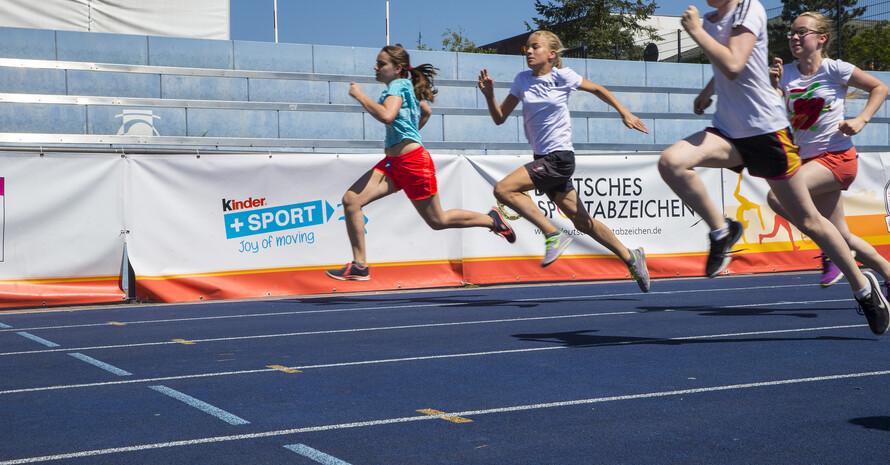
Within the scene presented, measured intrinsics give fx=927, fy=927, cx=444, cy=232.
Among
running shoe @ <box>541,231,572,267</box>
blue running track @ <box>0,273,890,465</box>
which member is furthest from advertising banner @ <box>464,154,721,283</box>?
running shoe @ <box>541,231,572,267</box>

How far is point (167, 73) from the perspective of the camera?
15352 mm

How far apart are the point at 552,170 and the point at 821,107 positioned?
2.15 meters

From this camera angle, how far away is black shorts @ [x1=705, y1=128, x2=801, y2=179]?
472cm

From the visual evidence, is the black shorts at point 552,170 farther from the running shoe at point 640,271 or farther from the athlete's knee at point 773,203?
the athlete's knee at point 773,203

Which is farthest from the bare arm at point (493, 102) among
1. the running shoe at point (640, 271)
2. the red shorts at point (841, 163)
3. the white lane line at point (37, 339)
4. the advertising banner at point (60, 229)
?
the advertising banner at point (60, 229)

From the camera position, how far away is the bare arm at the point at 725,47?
441 cm

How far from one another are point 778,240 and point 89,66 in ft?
35.4

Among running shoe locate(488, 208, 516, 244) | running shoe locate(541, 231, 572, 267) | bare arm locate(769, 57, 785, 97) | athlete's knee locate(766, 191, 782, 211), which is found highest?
bare arm locate(769, 57, 785, 97)

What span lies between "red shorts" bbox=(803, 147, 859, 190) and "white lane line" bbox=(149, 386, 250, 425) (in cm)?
446

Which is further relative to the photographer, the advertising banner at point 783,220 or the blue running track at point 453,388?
the advertising banner at point 783,220

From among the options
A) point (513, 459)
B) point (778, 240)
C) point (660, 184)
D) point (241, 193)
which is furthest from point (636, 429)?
point (778, 240)

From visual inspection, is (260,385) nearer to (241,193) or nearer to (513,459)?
(513,459)

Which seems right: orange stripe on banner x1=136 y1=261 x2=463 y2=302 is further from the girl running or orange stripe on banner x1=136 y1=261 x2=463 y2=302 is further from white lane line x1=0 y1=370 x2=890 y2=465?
white lane line x1=0 y1=370 x2=890 y2=465

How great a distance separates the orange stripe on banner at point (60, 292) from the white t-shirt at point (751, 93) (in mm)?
6955
